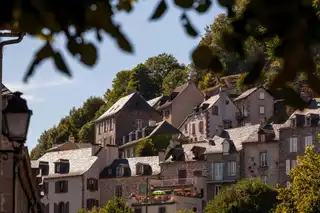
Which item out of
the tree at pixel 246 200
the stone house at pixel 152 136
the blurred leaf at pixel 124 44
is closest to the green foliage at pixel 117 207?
the tree at pixel 246 200

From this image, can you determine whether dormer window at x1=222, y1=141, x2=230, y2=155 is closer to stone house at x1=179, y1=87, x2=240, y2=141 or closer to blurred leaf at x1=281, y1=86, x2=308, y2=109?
stone house at x1=179, y1=87, x2=240, y2=141

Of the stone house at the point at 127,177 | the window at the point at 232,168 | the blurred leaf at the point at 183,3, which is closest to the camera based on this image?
the blurred leaf at the point at 183,3

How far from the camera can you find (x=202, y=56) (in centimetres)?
648

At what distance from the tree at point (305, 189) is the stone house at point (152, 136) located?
60.6m

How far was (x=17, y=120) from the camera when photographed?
52.9 feet

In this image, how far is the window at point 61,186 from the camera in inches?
4424

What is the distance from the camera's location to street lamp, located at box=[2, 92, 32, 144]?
1593 centimetres

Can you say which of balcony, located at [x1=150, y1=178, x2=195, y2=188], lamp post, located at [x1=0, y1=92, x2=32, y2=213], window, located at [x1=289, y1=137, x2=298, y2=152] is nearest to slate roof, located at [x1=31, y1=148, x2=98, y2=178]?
balcony, located at [x1=150, y1=178, x2=195, y2=188]

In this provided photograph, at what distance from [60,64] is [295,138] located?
98.3 meters

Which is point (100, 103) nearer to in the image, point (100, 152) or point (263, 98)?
point (263, 98)

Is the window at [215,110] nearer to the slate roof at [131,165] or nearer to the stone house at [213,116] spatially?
the stone house at [213,116]

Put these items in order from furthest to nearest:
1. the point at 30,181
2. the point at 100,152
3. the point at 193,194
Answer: the point at 100,152 → the point at 193,194 → the point at 30,181

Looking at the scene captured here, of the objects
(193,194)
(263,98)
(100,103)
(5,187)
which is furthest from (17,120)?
(100,103)

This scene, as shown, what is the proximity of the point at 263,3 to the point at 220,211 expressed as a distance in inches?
3460
